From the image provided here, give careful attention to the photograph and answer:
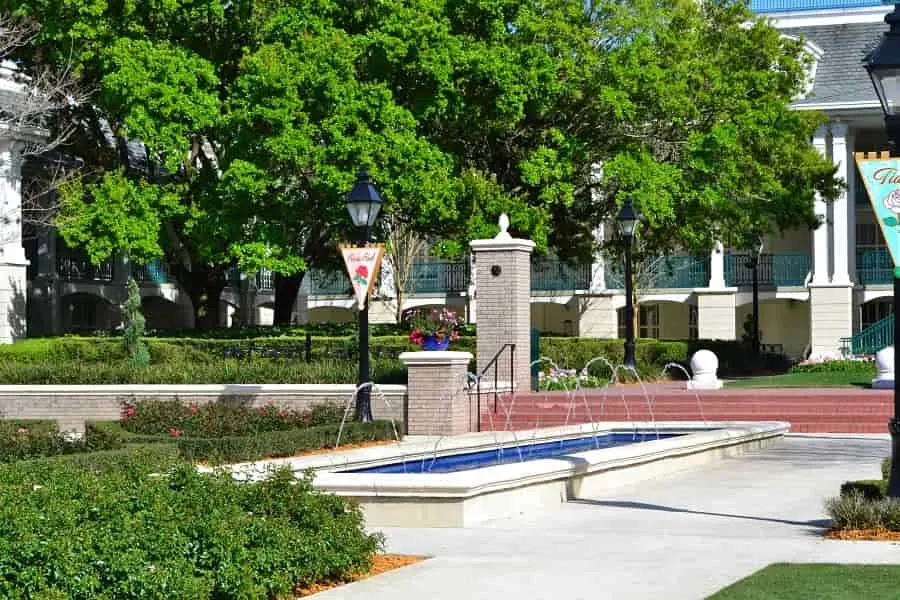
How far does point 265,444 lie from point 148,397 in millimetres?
7392

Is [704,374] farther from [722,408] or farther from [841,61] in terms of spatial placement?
[841,61]

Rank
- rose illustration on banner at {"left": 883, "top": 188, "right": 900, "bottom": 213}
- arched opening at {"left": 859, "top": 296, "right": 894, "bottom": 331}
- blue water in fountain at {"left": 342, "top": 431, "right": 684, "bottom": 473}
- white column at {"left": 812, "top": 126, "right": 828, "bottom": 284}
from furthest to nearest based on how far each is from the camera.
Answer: arched opening at {"left": 859, "top": 296, "right": 894, "bottom": 331}
white column at {"left": 812, "top": 126, "right": 828, "bottom": 284}
blue water in fountain at {"left": 342, "top": 431, "right": 684, "bottom": 473}
rose illustration on banner at {"left": 883, "top": 188, "right": 900, "bottom": 213}

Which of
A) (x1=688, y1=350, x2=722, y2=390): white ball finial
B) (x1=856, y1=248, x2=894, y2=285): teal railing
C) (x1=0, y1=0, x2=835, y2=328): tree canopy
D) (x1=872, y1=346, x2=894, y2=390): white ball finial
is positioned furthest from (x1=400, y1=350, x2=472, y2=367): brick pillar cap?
(x1=856, y1=248, x2=894, y2=285): teal railing

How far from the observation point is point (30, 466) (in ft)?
40.2

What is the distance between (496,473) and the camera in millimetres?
14211

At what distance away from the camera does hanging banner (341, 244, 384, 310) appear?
21.0 m

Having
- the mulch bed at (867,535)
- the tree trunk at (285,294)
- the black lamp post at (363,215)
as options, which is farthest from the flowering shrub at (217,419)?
the tree trunk at (285,294)

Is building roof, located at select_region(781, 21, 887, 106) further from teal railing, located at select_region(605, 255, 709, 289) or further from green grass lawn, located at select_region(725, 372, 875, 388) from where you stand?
green grass lawn, located at select_region(725, 372, 875, 388)

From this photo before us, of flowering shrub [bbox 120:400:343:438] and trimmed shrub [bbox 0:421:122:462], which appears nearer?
trimmed shrub [bbox 0:421:122:462]

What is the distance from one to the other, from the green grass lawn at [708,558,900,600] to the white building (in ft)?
125

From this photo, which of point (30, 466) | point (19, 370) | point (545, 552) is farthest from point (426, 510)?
point (19, 370)

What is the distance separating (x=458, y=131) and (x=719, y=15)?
854 cm

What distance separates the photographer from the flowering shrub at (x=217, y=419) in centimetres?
2227

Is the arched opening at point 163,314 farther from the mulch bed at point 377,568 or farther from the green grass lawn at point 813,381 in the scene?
the mulch bed at point 377,568
